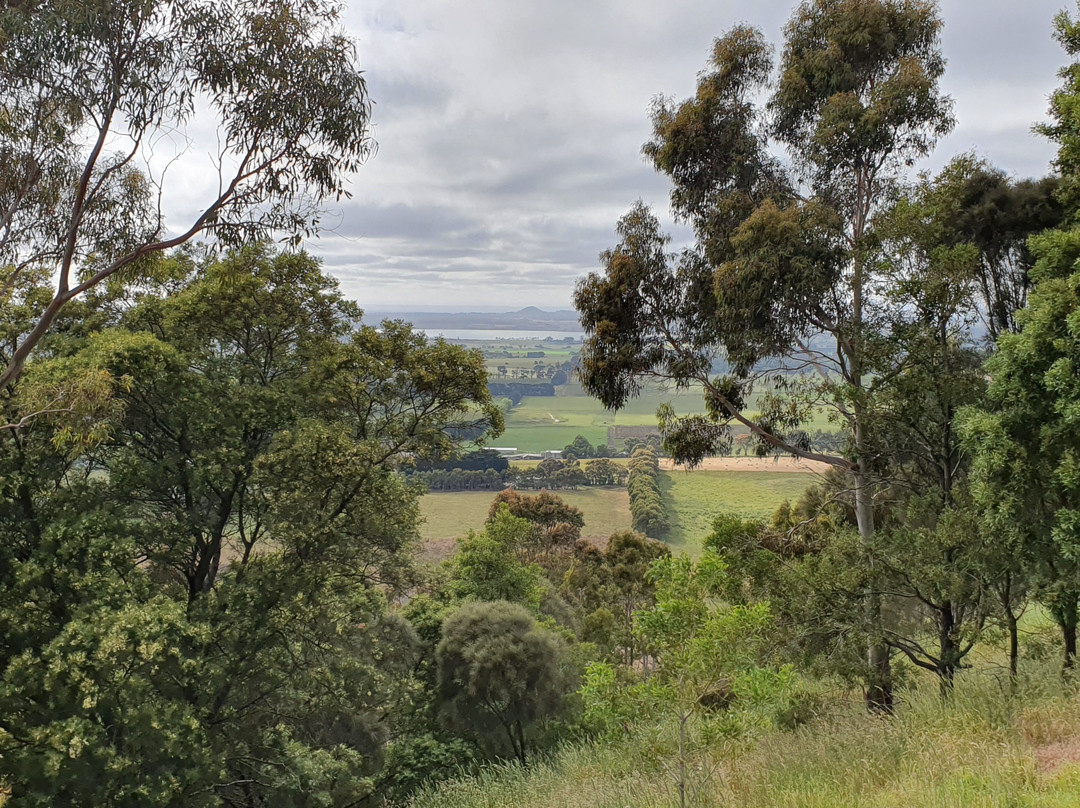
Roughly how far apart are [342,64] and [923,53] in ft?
23.2

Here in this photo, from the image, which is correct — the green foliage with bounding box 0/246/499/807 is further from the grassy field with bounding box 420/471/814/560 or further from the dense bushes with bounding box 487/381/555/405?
the dense bushes with bounding box 487/381/555/405

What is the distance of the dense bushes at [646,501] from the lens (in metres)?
44.2

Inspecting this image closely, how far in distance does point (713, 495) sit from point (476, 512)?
2119 centimetres

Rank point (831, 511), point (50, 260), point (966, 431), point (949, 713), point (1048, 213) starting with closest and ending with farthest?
point (949, 713), point (966, 431), point (1048, 213), point (50, 260), point (831, 511)

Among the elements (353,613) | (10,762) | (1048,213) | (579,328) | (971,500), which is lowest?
(10,762)

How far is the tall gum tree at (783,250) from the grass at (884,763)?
1.75 metres

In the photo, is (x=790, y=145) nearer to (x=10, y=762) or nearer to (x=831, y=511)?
(x=831, y=511)

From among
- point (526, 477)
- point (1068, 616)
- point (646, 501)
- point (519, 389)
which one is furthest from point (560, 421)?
point (1068, 616)

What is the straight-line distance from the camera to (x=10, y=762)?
6.17 metres

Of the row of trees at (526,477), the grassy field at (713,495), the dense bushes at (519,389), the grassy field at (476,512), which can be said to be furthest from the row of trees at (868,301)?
the dense bushes at (519,389)

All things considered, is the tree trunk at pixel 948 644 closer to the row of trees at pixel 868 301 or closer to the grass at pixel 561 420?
the row of trees at pixel 868 301

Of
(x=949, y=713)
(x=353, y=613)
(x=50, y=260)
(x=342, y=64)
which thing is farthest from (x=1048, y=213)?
(x=50, y=260)

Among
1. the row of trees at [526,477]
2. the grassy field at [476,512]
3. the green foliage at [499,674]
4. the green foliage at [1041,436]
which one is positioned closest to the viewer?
the green foliage at [1041,436]

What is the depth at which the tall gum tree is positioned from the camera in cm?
764
